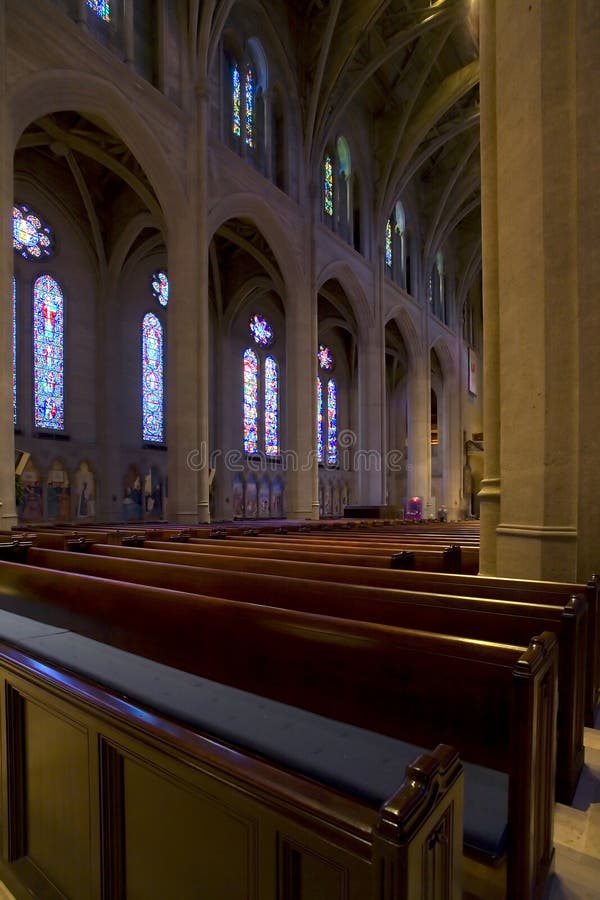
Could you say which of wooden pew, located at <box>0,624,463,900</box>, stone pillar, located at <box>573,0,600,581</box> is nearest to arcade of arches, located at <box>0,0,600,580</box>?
stone pillar, located at <box>573,0,600,581</box>

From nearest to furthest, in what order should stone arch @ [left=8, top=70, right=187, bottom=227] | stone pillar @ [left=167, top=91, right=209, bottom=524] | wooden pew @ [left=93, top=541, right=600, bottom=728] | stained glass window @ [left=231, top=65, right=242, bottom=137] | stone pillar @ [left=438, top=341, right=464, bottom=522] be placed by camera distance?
wooden pew @ [left=93, top=541, right=600, bottom=728] → stone arch @ [left=8, top=70, right=187, bottom=227] → stone pillar @ [left=167, top=91, right=209, bottom=524] → stained glass window @ [left=231, top=65, right=242, bottom=137] → stone pillar @ [left=438, top=341, right=464, bottom=522]

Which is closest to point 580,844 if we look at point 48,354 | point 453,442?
point 48,354

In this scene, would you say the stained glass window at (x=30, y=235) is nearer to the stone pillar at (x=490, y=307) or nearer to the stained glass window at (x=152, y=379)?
the stained glass window at (x=152, y=379)

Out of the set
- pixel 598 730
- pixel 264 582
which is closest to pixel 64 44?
pixel 264 582

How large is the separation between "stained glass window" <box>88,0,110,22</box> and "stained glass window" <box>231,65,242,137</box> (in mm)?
3411

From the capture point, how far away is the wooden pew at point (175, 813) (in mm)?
778

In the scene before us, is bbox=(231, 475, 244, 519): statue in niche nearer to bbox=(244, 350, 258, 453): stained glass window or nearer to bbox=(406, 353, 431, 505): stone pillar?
bbox=(244, 350, 258, 453): stained glass window

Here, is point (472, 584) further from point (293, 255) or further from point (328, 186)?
point (328, 186)

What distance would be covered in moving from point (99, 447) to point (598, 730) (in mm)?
13827

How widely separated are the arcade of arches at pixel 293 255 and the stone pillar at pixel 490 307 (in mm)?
21

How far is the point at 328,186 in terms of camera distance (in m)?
16.3

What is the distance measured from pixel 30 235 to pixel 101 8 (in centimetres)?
547

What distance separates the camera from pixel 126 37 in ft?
31.9

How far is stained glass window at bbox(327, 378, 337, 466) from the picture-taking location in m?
23.4
